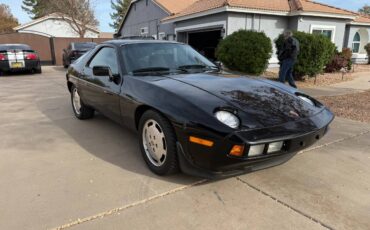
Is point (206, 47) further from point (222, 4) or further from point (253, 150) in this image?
point (253, 150)

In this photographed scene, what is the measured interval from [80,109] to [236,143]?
12.2 ft

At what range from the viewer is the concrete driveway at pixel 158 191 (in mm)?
2420

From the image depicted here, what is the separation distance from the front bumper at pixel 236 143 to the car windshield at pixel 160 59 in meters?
1.35

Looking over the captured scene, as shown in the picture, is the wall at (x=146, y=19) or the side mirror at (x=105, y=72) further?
the wall at (x=146, y=19)

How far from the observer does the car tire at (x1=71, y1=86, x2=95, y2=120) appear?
5266 mm

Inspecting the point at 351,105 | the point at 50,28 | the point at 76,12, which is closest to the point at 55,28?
the point at 50,28

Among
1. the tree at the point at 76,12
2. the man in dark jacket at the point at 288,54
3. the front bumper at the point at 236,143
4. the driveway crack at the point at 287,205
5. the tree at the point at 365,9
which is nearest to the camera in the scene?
the driveway crack at the point at 287,205

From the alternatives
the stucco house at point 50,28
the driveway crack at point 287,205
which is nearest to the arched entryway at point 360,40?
the driveway crack at point 287,205

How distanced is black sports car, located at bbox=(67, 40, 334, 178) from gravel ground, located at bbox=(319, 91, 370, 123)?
294cm

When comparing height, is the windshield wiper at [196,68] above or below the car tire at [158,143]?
above

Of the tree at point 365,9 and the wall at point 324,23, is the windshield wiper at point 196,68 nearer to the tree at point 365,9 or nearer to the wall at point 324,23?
the wall at point 324,23

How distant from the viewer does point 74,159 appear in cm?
365

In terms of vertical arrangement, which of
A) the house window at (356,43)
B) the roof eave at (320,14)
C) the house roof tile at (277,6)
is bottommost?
the house window at (356,43)

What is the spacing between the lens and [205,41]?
19.8m
